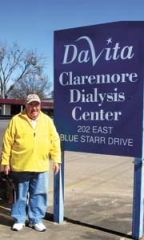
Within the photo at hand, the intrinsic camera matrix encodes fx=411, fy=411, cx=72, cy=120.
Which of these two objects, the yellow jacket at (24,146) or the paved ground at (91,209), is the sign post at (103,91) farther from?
the paved ground at (91,209)

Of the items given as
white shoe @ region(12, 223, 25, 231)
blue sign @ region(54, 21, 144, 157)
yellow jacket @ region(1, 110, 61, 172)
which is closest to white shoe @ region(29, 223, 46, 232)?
white shoe @ region(12, 223, 25, 231)

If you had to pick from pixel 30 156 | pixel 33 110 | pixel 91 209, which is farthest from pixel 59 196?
pixel 33 110

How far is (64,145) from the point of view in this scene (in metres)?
5.20

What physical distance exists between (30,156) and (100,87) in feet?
3.79

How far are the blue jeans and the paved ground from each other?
18 cm

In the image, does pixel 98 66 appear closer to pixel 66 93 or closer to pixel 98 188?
pixel 66 93

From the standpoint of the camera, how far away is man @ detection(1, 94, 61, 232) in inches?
188

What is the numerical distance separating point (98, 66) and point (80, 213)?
216 cm

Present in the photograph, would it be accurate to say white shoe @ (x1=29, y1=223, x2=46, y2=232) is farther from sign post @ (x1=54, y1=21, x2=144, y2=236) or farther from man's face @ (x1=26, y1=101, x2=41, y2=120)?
man's face @ (x1=26, y1=101, x2=41, y2=120)

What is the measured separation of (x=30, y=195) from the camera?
197 inches

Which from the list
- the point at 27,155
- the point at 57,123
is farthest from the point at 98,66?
the point at 27,155

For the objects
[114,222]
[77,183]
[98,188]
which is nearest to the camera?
[114,222]

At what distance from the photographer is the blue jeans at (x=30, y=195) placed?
488cm

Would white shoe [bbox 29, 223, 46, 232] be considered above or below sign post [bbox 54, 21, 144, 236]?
below
